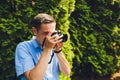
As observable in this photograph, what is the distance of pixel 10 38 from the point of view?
5.75m

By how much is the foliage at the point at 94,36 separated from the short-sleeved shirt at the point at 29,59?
12.0 feet

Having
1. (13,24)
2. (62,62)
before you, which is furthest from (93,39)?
(62,62)

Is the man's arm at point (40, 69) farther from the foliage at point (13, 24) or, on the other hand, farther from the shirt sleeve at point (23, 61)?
the foliage at point (13, 24)

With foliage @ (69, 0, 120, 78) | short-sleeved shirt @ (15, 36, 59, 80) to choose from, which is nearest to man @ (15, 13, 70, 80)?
short-sleeved shirt @ (15, 36, 59, 80)

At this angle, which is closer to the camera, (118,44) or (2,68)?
(2,68)

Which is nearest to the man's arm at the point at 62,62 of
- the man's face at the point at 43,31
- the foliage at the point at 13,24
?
the man's face at the point at 43,31

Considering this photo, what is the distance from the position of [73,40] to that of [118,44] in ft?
3.92

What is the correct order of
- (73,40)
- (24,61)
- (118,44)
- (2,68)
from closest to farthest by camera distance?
(24,61)
(2,68)
(73,40)
(118,44)

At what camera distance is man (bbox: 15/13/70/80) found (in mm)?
3572

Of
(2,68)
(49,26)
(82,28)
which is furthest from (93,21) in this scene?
(49,26)

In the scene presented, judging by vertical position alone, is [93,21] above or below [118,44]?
above

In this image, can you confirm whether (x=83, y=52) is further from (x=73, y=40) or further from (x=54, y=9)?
(x=54, y=9)

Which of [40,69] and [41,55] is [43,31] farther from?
[40,69]

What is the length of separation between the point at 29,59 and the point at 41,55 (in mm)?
150
